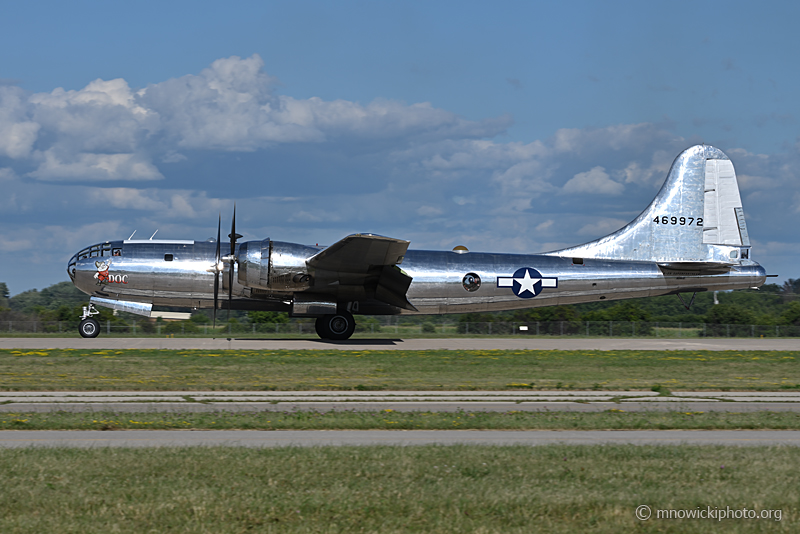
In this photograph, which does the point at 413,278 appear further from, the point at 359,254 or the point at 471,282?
the point at 359,254

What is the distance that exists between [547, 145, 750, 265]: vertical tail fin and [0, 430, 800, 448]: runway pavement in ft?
78.0

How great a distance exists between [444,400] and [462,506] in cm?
865

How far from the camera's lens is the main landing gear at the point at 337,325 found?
105 ft

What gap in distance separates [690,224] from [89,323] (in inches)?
1186

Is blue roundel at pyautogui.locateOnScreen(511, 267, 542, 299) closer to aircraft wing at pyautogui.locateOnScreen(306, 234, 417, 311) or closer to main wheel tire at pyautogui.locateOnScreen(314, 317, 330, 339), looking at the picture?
aircraft wing at pyautogui.locateOnScreen(306, 234, 417, 311)

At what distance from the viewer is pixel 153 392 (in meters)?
16.9

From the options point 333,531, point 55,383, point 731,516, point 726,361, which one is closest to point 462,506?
point 333,531

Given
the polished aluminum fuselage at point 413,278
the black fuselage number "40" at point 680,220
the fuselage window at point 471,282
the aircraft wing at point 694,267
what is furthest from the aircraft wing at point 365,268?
the black fuselage number "40" at point 680,220

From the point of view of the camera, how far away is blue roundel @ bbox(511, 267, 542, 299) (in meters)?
33.4

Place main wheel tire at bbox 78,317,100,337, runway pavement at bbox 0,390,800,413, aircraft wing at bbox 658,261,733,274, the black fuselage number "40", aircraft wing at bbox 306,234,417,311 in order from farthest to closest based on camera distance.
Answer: the black fuselage number "40" < aircraft wing at bbox 658,261,733,274 < main wheel tire at bbox 78,317,100,337 < aircraft wing at bbox 306,234,417,311 < runway pavement at bbox 0,390,800,413

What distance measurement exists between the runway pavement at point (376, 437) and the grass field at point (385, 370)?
6.33m

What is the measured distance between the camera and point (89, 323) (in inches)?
1266

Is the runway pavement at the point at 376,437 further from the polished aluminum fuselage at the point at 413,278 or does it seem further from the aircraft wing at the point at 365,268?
the polished aluminum fuselage at the point at 413,278

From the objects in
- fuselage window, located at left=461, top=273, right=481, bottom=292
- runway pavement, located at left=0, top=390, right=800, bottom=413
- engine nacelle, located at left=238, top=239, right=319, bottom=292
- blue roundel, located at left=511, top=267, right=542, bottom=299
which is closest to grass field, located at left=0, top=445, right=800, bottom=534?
runway pavement, located at left=0, top=390, right=800, bottom=413
